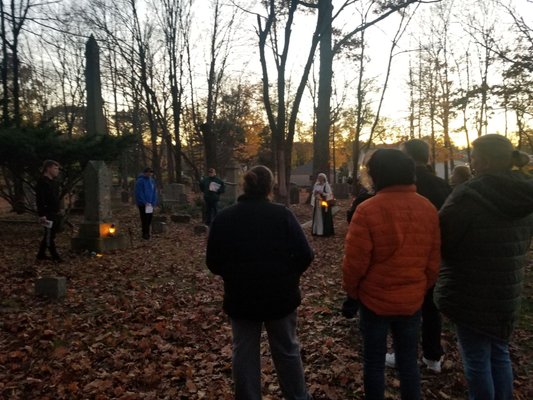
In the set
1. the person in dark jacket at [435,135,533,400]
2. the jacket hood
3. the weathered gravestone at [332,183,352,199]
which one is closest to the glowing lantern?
the person in dark jacket at [435,135,533,400]

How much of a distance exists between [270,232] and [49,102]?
1115 inches

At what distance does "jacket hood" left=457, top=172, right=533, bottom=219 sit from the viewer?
7.65 ft

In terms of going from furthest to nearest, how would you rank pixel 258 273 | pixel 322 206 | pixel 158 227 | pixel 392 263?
1. pixel 158 227
2. pixel 322 206
3. pixel 258 273
4. pixel 392 263

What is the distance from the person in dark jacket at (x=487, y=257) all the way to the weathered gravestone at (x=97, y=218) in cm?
838

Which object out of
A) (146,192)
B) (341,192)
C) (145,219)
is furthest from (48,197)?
(341,192)

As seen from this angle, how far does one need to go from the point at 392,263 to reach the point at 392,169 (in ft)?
1.96

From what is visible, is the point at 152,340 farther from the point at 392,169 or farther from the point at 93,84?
the point at 93,84

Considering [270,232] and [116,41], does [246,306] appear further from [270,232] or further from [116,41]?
[116,41]

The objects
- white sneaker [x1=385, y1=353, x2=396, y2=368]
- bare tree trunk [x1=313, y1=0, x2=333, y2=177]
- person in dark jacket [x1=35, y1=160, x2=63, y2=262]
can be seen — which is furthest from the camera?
bare tree trunk [x1=313, y1=0, x2=333, y2=177]

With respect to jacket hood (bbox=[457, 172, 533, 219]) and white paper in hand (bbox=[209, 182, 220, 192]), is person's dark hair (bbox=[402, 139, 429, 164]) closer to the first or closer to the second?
jacket hood (bbox=[457, 172, 533, 219])

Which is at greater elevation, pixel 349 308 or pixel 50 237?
pixel 50 237

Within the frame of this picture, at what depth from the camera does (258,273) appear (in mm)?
2670

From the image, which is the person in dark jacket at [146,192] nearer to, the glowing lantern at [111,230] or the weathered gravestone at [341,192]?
the glowing lantern at [111,230]

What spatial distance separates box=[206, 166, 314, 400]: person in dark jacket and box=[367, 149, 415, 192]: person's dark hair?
64 centimetres
